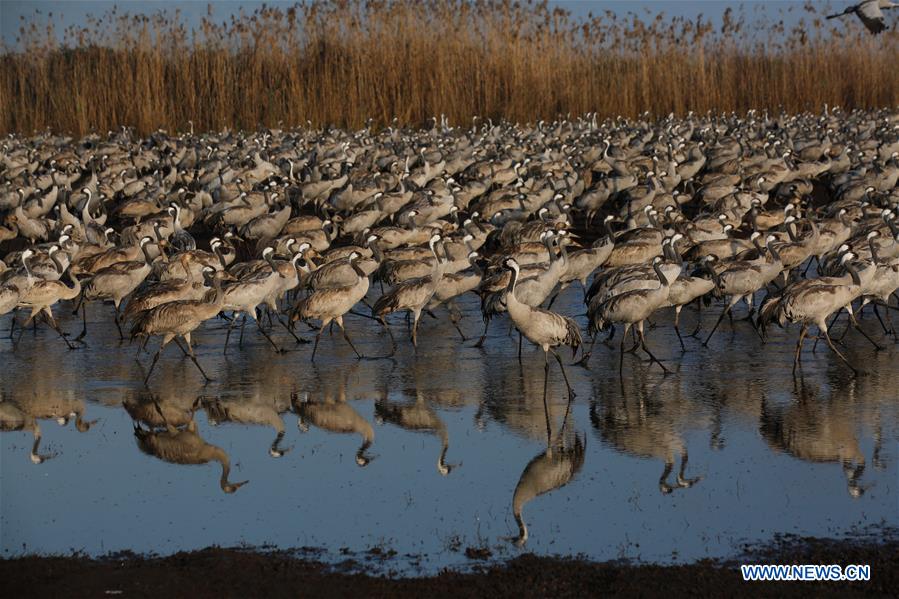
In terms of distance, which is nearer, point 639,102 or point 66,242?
point 66,242

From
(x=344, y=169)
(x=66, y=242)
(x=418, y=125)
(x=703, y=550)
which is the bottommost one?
(x=703, y=550)

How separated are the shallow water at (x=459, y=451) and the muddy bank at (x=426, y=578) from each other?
0.79 feet

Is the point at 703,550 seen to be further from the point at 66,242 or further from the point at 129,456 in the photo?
the point at 66,242

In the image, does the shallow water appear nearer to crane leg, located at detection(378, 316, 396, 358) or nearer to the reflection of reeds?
crane leg, located at detection(378, 316, 396, 358)

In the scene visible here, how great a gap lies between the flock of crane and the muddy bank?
157 inches

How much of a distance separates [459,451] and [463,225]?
929 centimetres

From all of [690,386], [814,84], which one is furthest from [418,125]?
[690,386]

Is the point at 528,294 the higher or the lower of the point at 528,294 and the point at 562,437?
the higher

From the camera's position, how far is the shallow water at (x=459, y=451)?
6.75m

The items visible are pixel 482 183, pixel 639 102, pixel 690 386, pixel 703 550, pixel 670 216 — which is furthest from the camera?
pixel 639 102

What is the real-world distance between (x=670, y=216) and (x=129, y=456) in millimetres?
9963

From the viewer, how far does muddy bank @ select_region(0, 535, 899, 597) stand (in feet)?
18.9

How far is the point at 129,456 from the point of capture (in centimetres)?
848

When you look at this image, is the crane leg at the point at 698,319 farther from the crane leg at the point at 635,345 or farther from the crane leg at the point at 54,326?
the crane leg at the point at 54,326
